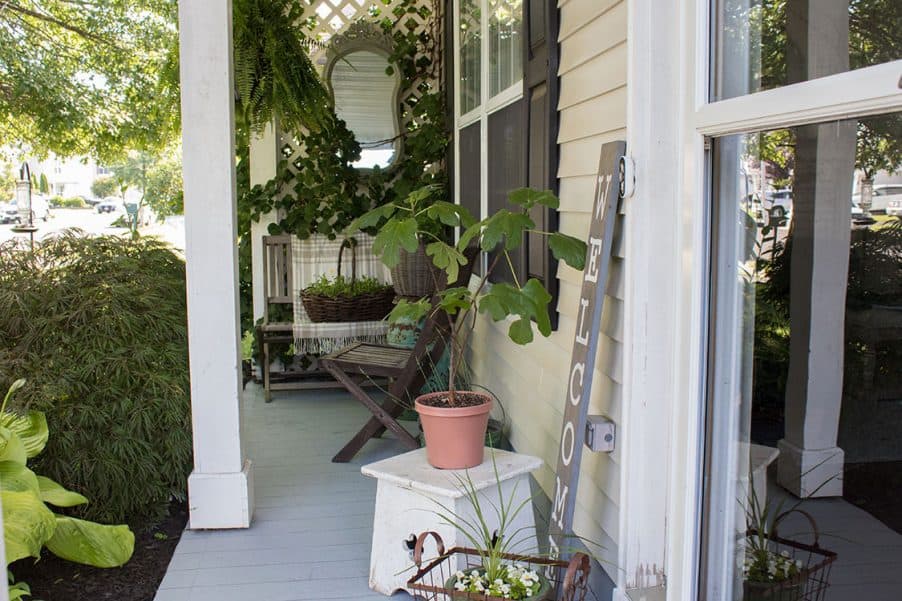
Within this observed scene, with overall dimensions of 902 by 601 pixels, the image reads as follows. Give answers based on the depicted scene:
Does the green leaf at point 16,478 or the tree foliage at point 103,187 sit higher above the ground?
the tree foliage at point 103,187

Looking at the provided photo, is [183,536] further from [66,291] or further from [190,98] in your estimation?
[190,98]

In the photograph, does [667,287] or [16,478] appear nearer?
[667,287]

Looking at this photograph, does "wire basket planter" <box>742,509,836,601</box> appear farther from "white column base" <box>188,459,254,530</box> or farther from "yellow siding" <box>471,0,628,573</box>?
"white column base" <box>188,459,254,530</box>

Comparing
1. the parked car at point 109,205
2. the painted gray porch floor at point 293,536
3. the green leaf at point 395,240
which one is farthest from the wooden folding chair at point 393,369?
the parked car at point 109,205

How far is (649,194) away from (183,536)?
2.03 m

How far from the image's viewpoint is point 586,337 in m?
2.15

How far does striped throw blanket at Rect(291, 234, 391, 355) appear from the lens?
4898 mm

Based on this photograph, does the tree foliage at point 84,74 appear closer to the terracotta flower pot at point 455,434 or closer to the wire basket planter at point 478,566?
the terracotta flower pot at point 455,434

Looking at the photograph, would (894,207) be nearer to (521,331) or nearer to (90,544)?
(521,331)

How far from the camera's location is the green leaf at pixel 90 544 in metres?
2.59

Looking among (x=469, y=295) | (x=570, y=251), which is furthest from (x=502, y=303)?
(x=469, y=295)

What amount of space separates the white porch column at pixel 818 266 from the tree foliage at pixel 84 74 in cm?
715

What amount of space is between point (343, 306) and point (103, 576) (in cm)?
235

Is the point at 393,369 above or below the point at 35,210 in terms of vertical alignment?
below
